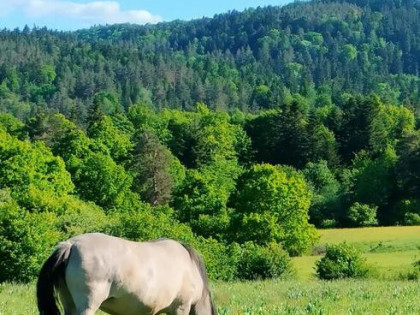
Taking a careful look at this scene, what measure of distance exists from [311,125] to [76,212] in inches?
2587

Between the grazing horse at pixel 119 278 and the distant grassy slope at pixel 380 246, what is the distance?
41.2 meters

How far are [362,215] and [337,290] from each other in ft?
241

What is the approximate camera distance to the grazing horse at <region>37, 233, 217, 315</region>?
9.48 metres

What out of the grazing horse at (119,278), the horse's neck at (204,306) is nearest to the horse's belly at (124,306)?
the grazing horse at (119,278)

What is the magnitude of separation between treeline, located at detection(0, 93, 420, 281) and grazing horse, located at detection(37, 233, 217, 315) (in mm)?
41195

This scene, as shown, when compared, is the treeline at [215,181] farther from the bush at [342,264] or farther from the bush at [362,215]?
the bush at [342,264]

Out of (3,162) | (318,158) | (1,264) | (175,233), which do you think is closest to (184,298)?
(1,264)

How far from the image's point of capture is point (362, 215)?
95000mm

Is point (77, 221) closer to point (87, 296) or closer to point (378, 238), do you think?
point (378, 238)

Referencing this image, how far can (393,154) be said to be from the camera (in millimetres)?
109750

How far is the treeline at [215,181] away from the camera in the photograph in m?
57.3

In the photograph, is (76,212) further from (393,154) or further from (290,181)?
(393,154)

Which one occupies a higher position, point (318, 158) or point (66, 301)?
point (66, 301)

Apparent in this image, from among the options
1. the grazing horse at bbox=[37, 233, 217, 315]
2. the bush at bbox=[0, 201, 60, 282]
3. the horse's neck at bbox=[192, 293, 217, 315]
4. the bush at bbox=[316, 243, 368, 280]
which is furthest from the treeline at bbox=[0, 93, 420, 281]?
the grazing horse at bbox=[37, 233, 217, 315]
